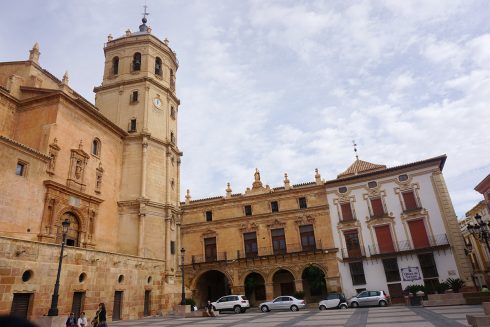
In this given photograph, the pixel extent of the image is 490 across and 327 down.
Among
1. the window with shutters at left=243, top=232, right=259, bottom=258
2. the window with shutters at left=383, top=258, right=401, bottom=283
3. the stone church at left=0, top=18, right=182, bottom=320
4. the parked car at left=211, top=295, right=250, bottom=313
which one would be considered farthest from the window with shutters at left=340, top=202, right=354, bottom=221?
the stone church at left=0, top=18, right=182, bottom=320

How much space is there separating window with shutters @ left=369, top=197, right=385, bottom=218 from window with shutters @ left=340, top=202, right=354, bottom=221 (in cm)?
195

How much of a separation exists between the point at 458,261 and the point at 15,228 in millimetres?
30796

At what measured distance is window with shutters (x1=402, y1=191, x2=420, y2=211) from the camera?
30.2m

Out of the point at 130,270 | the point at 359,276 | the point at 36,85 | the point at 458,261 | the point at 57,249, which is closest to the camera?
the point at 57,249

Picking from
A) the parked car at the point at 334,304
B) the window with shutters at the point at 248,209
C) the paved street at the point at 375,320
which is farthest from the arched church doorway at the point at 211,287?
the paved street at the point at 375,320

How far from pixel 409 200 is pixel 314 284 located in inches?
444

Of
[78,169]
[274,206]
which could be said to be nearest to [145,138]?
[78,169]

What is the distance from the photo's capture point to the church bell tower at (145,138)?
2673 centimetres

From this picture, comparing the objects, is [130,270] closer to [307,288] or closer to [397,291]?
[307,288]

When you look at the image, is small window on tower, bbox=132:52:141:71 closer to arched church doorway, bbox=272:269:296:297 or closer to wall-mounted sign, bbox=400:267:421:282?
arched church doorway, bbox=272:269:296:297

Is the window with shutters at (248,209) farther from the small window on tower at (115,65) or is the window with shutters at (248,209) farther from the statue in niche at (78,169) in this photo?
the small window on tower at (115,65)

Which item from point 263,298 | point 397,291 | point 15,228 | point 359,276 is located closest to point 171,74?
point 15,228

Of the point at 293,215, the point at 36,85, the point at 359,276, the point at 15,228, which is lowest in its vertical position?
the point at 359,276

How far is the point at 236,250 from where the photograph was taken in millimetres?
34031
